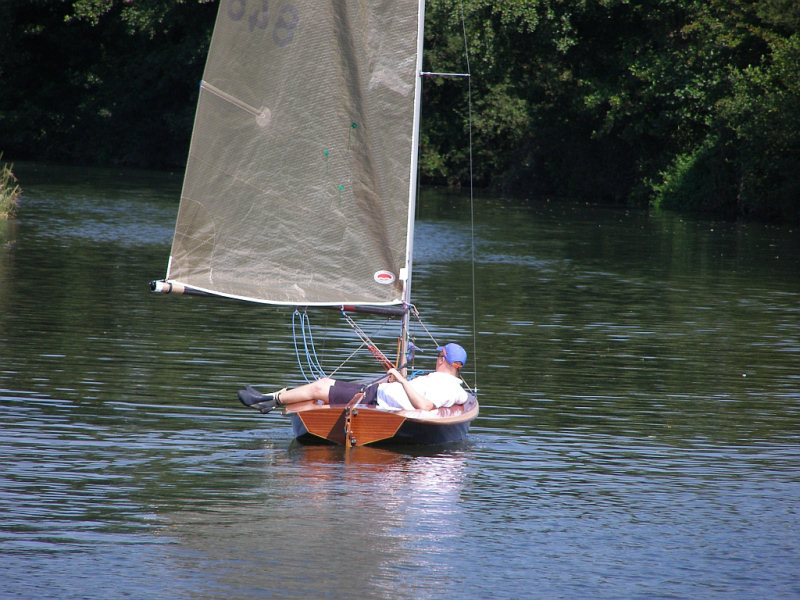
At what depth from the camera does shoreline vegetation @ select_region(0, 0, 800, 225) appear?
51562 millimetres

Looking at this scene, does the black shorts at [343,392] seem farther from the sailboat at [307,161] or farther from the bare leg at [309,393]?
the sailboat at [307,161]

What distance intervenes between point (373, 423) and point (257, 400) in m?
1.24

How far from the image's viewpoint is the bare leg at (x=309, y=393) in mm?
13094

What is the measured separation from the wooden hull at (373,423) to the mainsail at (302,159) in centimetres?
140

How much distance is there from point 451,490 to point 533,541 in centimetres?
154

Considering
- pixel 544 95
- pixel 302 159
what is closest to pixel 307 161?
pixel 302 159

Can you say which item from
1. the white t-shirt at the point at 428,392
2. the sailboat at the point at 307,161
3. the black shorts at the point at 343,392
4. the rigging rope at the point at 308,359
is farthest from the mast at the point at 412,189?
the rigging rope at the point at 308,359

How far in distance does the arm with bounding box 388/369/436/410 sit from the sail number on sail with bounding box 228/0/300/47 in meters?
3.99

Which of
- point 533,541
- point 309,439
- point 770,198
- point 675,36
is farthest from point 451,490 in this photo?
point 675,36

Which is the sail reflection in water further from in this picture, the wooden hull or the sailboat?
the sailboat

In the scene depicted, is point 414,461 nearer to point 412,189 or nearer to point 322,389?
point 322,389

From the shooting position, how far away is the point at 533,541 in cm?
1010

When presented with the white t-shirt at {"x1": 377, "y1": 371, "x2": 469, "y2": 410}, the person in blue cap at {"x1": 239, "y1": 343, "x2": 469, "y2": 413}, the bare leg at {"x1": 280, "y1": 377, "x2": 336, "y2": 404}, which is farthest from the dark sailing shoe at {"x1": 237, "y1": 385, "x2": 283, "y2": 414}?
the white t-shirt at {"x1": 377, "y1": 371, "x2": 469, "y2": 410}

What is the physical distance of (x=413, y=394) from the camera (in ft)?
41.7
